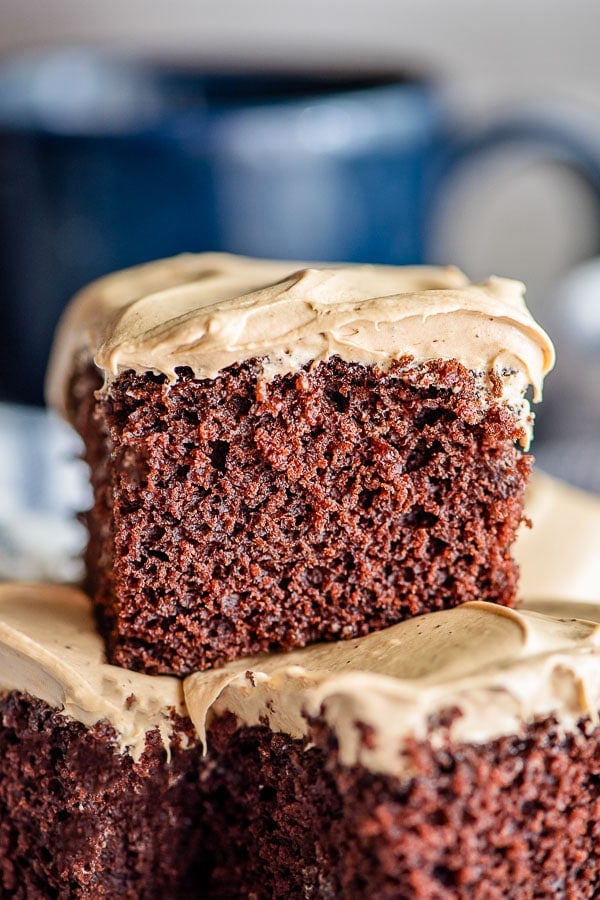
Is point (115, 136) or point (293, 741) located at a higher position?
point (115, 136)

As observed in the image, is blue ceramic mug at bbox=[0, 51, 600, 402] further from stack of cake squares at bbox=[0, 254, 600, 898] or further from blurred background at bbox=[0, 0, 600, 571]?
stack of cake squares at bbox=[0, 254, 600, 898]

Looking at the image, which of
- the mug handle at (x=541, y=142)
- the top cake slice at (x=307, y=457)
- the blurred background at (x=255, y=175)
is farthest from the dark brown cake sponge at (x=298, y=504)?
the mug handle at (x=541, y=142)

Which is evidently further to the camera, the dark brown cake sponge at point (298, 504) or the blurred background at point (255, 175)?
the blurred background at point (255, 175)

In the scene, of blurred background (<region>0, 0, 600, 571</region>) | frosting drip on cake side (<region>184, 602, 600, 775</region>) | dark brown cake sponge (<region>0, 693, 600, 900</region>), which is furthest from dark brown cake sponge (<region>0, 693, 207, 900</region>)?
blurred background (<region>0, 0, 600, 571</region>)

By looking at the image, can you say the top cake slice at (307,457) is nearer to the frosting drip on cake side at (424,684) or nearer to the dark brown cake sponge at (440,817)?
the frosting drip on cake side at (424,684)

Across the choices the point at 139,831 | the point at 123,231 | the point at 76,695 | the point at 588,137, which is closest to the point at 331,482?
the point at 76,695

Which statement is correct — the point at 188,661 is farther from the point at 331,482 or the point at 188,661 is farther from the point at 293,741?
the point at 331,482

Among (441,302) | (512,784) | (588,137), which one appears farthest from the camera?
(588,137)
